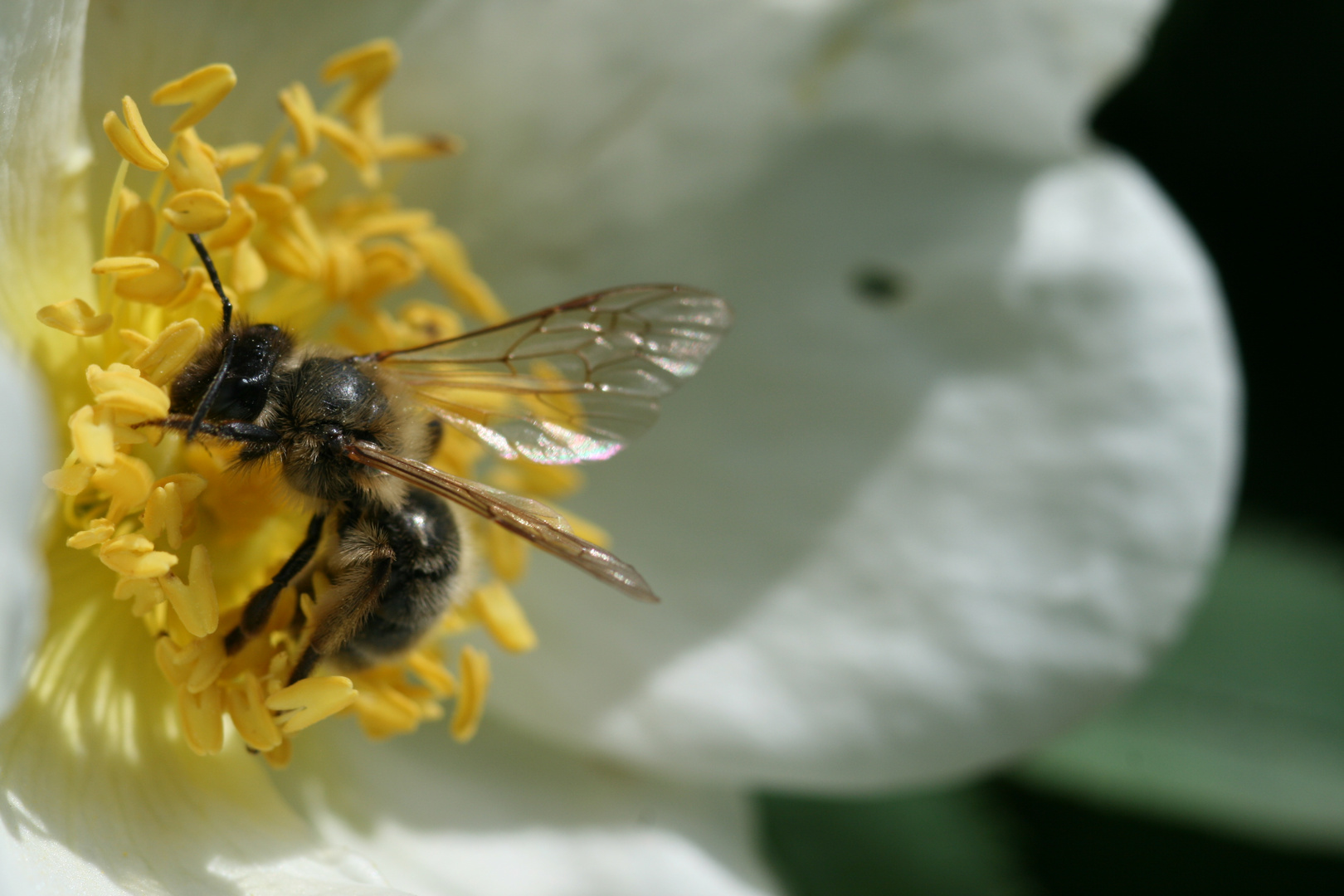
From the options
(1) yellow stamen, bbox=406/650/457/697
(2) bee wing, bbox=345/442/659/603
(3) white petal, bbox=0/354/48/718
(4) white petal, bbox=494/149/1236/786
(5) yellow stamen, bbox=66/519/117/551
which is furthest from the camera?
(4) white petal, bbox=494/149/1236/786

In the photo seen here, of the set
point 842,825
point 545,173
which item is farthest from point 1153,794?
point 545,173

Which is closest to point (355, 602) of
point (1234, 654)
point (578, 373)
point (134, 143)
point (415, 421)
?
point (415, 421)

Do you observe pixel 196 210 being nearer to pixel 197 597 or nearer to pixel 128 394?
pixel 128 394

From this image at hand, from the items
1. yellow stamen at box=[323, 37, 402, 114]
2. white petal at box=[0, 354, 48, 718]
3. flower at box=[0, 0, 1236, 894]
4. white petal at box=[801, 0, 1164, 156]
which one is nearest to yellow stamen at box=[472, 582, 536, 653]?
flower at box=[0, 0, 1236, 894]

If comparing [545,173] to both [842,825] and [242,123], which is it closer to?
[242,123]

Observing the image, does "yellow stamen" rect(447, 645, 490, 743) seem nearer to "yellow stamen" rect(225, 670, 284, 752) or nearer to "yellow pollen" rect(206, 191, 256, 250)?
"yellow stamen" rect(225, 670, 284, 752)

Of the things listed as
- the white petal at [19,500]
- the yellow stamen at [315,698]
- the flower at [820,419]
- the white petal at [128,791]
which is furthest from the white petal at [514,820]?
the white petal at [19,500]
